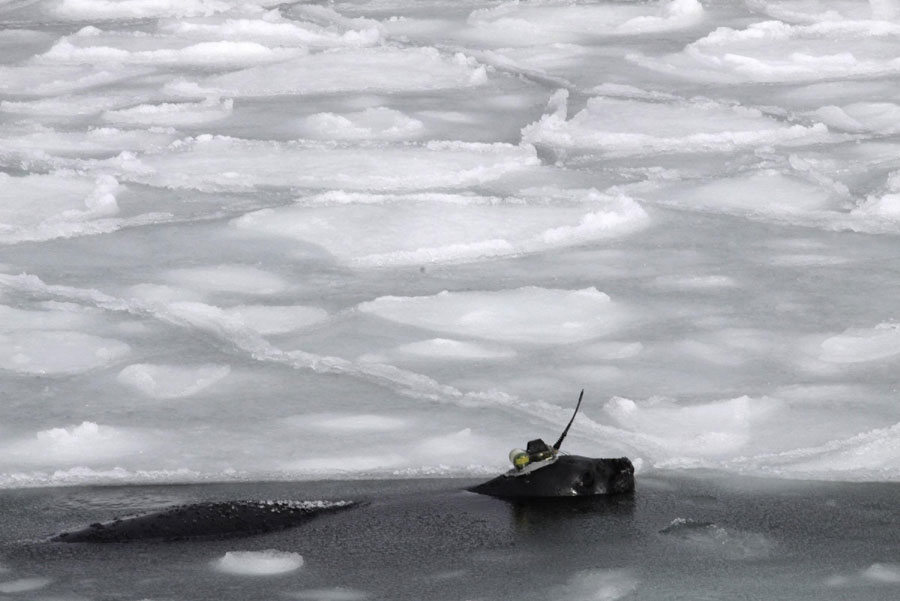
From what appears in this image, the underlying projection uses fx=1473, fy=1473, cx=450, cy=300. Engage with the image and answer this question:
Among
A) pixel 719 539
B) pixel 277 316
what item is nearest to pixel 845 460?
pixel 719 539

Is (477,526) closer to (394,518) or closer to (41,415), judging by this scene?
(394,518)

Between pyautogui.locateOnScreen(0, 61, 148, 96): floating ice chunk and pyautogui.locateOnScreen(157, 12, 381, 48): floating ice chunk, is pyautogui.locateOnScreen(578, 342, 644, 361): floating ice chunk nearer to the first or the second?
pyautogui.locateOnScreen(0, 61, 148, 96): floating ice chunk

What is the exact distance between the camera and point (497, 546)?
3234 millimetres

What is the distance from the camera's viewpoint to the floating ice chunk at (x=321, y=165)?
669cm

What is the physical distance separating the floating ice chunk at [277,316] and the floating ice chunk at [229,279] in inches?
8.6

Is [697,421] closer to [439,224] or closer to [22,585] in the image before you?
[22,585]

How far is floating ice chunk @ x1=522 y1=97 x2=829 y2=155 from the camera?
7301 mm

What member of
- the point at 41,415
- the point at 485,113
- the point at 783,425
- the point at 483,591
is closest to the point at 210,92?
the point at 485,113

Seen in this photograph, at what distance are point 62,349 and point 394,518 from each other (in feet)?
5.45

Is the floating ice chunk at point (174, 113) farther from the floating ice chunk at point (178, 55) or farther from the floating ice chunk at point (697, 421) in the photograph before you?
the floating ice chunk at point (697, 421)

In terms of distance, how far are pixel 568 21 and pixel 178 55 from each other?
2.63 meters

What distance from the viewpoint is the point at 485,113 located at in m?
8.00

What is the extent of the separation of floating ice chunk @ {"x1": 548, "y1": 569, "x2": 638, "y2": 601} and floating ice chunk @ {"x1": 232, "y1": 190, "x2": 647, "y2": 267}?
2699 mm

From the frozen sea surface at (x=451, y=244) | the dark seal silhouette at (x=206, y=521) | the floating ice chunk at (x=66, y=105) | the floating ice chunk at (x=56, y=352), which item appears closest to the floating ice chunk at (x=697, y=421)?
the frozen sea surface at (x=451, y=244)
